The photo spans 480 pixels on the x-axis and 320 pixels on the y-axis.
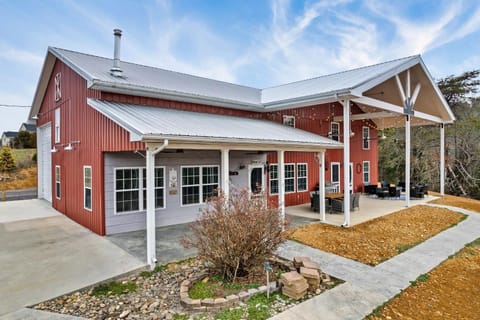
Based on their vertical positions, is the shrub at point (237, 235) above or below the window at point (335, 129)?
below

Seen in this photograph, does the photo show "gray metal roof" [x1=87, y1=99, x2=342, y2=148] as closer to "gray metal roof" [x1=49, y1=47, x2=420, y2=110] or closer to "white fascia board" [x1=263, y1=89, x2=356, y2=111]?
"gray metal roof" [x1=49, y1=47, x2=420, y2=110]

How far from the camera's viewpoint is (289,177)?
12266 millimetres

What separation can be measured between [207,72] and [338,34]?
15.9 m

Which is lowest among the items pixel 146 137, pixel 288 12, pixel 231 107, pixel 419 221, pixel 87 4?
pixel 419 221

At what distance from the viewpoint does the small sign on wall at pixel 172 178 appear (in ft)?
29.0

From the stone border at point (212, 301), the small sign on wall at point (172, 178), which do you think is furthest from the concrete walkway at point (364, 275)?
the small sign on wall at point (172, 178)

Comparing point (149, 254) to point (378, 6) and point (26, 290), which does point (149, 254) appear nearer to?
point (26, 290)

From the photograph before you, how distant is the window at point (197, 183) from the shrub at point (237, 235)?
4424mm

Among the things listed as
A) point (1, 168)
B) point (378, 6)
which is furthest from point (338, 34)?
point (1, 168)

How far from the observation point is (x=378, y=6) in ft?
45.6

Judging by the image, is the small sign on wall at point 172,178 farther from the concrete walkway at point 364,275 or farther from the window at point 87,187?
the concrete walkway at point 364,275

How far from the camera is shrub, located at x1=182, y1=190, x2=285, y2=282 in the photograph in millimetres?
4426

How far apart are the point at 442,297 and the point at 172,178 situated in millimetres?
7377

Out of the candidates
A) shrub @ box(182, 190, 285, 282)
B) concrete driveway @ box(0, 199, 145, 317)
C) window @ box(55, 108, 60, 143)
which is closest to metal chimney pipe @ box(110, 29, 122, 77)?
window @ box(55, 108, 60, 143)
